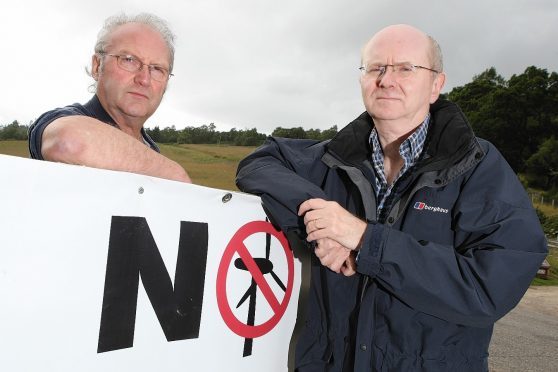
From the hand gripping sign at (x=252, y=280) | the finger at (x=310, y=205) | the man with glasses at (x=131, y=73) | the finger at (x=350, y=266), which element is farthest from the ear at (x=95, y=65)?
the finger at (x=350, y=266)

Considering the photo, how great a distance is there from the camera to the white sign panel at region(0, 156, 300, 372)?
1226mm

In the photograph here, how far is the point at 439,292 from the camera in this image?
5.27 feet

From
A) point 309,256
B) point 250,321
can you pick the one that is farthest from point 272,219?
point 250,321

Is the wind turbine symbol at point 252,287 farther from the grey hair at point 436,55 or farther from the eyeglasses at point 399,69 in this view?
the grey hair at point 436,55

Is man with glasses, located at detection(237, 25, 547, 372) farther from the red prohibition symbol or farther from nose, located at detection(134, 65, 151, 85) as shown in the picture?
nose, located at detection(134, 65, 151, 85)

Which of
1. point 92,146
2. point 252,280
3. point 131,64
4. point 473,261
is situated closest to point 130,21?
point 131,64

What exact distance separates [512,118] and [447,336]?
4045cm

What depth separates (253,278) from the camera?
187 cm

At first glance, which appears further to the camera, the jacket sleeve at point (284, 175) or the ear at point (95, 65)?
the ear at point (95, 65)

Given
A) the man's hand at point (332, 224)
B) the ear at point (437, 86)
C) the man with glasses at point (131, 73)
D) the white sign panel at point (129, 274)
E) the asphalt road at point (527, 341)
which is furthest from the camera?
the asphalt road at point (527, 341)

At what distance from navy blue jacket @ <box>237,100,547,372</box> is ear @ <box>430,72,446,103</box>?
108 millimetres

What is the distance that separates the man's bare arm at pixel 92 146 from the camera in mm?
1381

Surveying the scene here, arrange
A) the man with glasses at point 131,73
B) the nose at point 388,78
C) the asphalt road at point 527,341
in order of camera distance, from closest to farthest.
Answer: the man with glasses at point 131,73 < the nose at point 388,78 < the asphalt road at point 527,341

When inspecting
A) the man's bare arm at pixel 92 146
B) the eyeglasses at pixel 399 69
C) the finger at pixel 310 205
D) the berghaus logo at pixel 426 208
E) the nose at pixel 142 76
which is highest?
the eyeglasses at pixel 399 69
